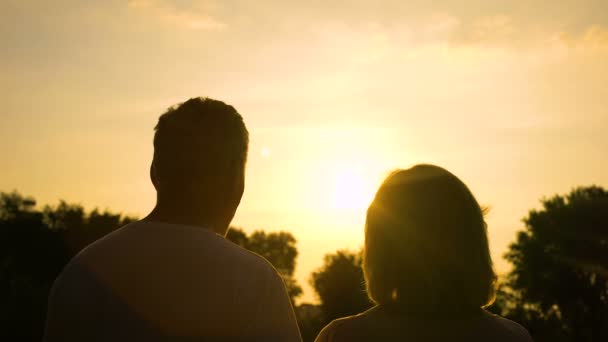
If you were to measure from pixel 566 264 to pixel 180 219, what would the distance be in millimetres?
58040

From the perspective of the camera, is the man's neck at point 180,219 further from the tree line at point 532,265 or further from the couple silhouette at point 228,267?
the tree line at point 532,265

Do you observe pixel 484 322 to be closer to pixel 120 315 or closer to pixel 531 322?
pixel 120 315

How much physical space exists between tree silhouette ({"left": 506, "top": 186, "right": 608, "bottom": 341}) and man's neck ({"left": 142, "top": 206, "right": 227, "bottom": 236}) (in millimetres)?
54512

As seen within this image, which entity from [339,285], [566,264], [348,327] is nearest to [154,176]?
[348,327]

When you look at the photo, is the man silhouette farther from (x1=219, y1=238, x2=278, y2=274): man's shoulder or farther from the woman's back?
the woman's back

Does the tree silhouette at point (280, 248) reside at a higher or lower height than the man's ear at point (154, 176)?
higher

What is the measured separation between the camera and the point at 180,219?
10.8ft

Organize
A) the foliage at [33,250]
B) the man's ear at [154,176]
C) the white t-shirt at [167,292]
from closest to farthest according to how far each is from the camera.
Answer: the white t-shirt at [167,292], the man's ear at [154,176], the foliage at [33,250]

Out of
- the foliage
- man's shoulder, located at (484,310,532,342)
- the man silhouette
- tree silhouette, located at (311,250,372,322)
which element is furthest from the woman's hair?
tree silhouette, located at (311,250,372,322)

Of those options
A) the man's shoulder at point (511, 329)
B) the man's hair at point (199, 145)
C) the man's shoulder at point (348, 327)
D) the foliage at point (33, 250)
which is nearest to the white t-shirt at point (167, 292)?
the man's hair at point (199, 145)

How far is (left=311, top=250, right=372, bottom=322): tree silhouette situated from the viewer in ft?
171

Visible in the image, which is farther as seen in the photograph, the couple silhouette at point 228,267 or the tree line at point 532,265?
the tree line at point 532,265

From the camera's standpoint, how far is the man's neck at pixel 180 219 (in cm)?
329

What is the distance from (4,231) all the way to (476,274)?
61.5m
